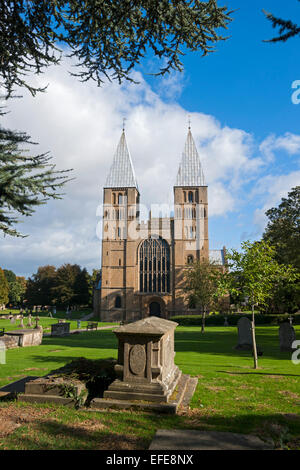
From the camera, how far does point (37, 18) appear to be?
21.4 feet

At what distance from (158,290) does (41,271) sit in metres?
33.5

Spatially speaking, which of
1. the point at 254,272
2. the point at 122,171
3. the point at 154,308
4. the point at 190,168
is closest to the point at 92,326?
the point at 154,308

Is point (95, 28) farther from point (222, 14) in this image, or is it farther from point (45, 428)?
point (45, 428)

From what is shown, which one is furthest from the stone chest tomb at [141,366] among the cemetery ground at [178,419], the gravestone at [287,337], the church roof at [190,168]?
the church roof at [190,168]

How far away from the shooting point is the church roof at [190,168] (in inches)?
1915

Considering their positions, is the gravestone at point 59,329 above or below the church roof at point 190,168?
below

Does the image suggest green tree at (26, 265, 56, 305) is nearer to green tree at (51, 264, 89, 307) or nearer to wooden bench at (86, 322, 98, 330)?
green tree at (51, 264, 89, 307)

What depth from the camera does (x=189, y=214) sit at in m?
47.9

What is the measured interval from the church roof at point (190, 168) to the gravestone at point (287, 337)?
35.9 meters

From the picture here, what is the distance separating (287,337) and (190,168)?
37.9 meters

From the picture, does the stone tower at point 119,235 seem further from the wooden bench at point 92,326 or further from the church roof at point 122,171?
the wooden bench at point 92,326

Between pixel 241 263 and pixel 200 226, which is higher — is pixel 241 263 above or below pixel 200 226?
below
